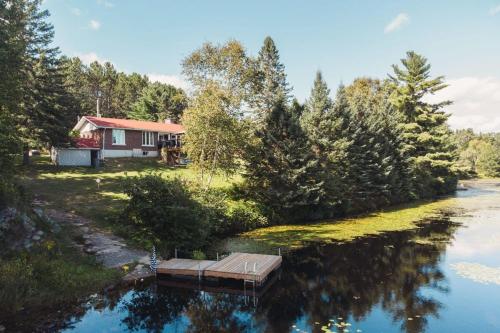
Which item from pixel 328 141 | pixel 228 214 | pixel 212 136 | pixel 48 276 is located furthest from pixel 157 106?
pixel 48 276

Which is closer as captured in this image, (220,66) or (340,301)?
(340,301)

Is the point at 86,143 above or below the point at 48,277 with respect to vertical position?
above

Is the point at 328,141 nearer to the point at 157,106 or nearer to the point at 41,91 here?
the point at 41,91

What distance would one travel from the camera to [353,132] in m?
41.0

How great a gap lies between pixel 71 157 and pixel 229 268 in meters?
32.2

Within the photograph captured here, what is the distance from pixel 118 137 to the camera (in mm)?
48469

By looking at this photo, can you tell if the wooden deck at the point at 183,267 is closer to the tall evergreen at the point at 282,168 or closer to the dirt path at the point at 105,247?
the dirt path at the point at 105,247

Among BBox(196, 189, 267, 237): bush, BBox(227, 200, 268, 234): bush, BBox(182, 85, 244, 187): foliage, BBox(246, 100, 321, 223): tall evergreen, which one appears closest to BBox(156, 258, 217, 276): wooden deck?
BBox(196, 189, 267, 237): bush

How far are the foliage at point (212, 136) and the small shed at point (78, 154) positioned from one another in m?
16.5

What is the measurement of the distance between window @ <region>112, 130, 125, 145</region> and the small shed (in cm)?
393

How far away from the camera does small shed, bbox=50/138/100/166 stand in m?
41.3

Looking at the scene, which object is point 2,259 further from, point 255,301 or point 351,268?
point 351,268

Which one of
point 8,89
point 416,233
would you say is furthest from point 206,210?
point 416,233

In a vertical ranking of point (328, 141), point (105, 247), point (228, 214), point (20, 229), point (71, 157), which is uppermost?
point (328, 141)
